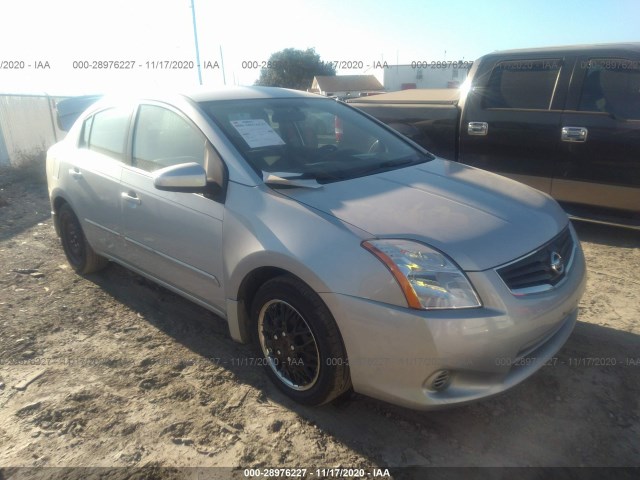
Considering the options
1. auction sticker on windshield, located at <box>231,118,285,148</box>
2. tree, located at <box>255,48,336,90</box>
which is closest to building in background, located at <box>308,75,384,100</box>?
tree, located at <box>255,48,336,90</box>

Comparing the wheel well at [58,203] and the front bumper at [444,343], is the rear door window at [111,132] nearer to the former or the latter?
the wheel well at [58,203]

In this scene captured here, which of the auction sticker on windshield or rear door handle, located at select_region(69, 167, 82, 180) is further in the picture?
rear door handle, located at select_region(69, 167, 82, 180)

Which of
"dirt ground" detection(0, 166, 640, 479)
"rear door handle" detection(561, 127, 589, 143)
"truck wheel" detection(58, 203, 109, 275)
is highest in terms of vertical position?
"rear door handle" detection(561, 127, 589, 143)

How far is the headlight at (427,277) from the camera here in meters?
2.13

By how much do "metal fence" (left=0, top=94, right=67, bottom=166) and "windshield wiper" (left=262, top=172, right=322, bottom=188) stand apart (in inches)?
414

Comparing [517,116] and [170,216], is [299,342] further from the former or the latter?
[517,116]

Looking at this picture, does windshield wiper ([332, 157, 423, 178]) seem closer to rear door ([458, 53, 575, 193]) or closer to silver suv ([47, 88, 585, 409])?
silver suv ([47, 88, 585, 409])

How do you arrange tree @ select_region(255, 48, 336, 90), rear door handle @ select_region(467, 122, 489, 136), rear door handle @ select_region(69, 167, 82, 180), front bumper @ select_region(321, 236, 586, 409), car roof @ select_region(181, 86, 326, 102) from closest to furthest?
1. front bumper @ select_region(321, 236, 586, 409)
2. car roof @ select_region(181, 86, 326, 102)
3. rear door handle @ select_region(69, 167, 82, 180)
4. rear door handle @ select_region(467, 122, 489, 136)
5. tree @ select_region(255, 48, 336, 90)

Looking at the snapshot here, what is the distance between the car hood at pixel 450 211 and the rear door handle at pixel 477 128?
2477 millimetres

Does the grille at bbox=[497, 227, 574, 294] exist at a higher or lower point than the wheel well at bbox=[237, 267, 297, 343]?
higher

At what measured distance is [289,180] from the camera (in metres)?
2.65

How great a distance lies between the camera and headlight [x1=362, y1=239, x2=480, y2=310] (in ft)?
6.98

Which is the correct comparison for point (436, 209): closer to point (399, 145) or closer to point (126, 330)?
point (399, 145)

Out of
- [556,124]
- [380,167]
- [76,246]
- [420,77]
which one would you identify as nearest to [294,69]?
[420,77]
